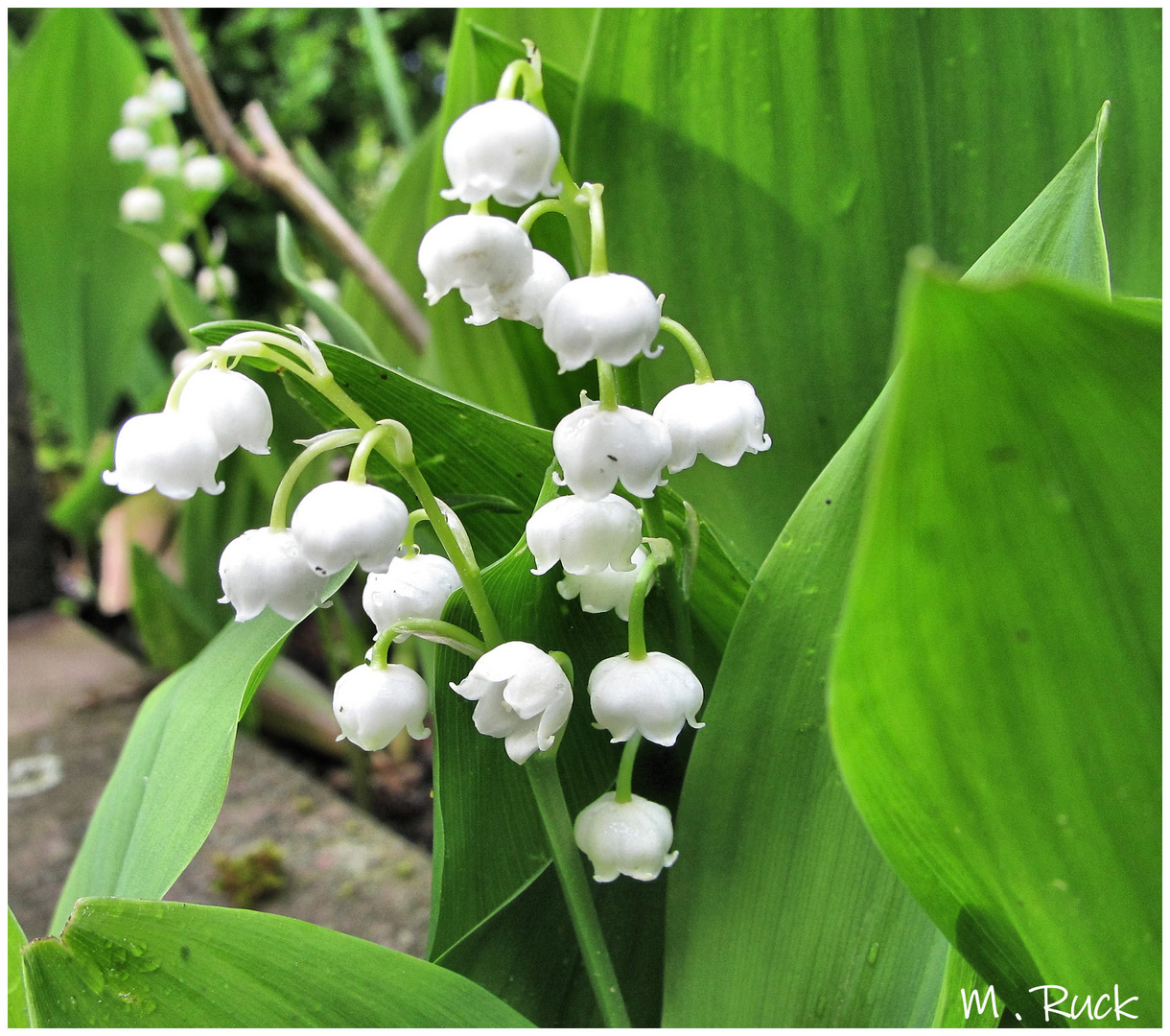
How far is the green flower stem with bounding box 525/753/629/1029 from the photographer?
0.41 m

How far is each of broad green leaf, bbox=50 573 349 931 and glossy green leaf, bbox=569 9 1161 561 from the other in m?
0.35

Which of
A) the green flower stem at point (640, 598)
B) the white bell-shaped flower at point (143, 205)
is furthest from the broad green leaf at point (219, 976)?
the white bell-shaped flower at point (143, 205)

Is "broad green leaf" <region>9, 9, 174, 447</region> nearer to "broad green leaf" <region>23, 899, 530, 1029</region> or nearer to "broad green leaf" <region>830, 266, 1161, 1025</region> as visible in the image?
"broad green leaf" <region>23, 899, 530, 1029</region>

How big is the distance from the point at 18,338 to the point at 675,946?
1987mm

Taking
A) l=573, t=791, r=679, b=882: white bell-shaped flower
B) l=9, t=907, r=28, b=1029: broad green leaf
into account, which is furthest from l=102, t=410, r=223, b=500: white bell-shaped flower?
l=9, t=907, r=28, b=1029: broad green leaf

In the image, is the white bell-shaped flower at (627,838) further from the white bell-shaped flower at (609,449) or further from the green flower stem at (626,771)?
the white bell-shaped flower at (609,449)

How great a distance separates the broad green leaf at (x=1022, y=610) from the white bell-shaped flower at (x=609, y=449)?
0.10m

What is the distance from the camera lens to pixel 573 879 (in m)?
0.41

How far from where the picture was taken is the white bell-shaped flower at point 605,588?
0.41m

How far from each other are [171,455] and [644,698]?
20 centimetres

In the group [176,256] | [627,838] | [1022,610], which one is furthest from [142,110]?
[1022,610]

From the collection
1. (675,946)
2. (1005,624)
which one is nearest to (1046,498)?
(1005,624)

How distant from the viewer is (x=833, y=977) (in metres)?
0.43

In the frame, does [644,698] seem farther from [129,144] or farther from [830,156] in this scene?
[129,144]
